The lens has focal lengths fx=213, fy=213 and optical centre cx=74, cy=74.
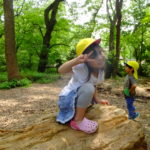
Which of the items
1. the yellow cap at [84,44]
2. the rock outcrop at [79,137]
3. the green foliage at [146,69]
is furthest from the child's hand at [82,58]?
the green foliage at [146,69]

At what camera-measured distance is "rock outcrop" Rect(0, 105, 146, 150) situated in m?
2.48

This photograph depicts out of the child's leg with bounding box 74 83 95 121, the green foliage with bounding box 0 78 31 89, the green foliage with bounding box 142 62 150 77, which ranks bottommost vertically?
the green foliage with bounding box 142 62 150 77

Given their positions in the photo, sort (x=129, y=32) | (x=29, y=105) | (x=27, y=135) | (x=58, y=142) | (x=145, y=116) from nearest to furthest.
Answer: (x=58, y=142)
(x=27, y=135)
(x=145, y=116)
(x=29, y=105)
(x=129, y=32)

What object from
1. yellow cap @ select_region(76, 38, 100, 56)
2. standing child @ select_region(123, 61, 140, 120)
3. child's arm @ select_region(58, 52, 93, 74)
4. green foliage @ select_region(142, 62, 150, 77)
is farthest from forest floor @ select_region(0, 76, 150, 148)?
green foliage @ select_region(142, 62, 150, 77)

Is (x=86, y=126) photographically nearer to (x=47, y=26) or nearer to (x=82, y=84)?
(x=82, y=84)

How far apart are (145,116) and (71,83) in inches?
144

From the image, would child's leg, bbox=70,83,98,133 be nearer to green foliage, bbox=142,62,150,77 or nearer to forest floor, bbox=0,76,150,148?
forest floor, bbox=0,76,150,148

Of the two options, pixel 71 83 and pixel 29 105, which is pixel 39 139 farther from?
pixel 29 105

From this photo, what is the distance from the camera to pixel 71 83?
2768 millimetres

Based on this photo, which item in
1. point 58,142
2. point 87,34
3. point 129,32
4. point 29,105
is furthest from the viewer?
point 129,32

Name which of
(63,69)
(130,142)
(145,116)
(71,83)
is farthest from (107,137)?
(145,116)

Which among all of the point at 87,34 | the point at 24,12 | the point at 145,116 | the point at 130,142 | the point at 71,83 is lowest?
the point at 145,116

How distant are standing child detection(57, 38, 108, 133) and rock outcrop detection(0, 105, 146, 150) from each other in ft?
0.39

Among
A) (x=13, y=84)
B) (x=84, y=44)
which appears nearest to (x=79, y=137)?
(x=84, y=44)
